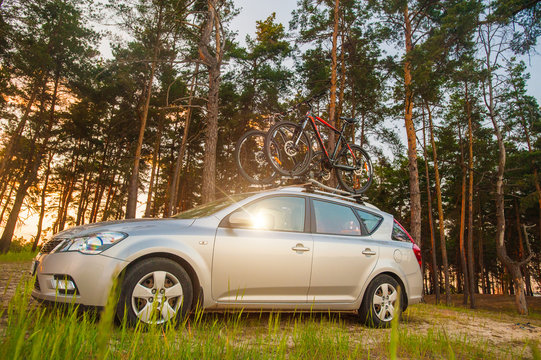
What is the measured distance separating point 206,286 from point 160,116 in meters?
21.2

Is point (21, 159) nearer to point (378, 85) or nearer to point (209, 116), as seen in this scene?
point (209, 116)

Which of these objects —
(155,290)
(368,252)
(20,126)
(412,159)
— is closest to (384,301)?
(368,252)

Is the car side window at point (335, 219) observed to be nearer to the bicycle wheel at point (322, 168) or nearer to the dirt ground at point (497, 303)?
the bicycle wheel at point (322, 168)

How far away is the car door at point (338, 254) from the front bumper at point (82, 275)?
93.0 inches

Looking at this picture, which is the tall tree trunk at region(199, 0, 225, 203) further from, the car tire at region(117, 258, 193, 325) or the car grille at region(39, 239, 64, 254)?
the car tire at region(117, 258, 193, 325)

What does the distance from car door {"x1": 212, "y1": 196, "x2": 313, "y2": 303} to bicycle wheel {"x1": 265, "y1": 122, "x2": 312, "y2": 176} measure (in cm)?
167

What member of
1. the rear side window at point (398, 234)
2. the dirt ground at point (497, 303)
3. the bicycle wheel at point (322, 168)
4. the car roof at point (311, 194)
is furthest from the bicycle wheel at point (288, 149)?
the dirt ground at point (497, 303)

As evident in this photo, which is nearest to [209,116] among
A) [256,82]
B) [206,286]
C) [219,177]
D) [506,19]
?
[206,286]

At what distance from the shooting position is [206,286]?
373 cm

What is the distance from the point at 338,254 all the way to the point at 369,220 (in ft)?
3.09

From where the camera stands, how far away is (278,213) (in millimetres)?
4488

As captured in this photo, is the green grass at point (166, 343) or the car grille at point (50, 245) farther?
the car grille at point (50, 245)

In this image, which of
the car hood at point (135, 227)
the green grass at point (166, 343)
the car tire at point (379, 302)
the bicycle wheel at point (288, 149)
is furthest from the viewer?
the bicycle wheel at point (288, 149)

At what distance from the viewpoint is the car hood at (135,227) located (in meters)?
3.59
